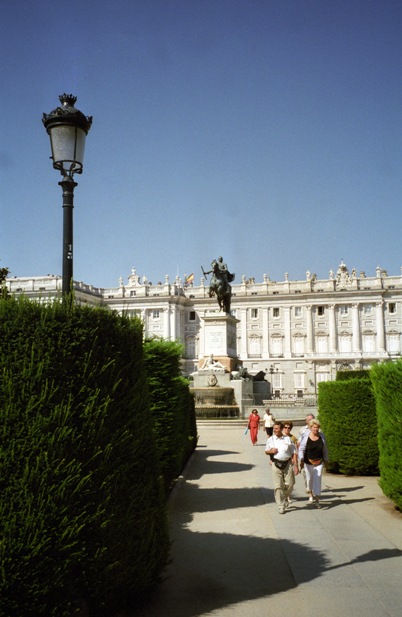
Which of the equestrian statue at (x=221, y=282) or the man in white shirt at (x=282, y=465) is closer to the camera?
the man in white shirt at (x=282, y=465)

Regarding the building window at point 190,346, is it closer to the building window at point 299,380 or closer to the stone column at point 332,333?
the building window at point 299,380

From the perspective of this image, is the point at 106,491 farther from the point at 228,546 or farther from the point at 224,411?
the point at 224,411

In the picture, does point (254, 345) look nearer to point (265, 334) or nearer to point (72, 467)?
point (265, 334)

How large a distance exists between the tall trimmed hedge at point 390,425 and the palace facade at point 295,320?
7806 cm

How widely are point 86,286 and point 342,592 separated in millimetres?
94332

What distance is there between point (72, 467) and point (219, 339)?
2711cm

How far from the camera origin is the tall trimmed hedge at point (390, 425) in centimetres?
870

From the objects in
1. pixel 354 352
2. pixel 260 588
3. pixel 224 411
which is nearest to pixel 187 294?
pixel 354 352

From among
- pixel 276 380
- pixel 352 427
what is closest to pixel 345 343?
pixel 276 380

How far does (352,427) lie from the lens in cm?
1302

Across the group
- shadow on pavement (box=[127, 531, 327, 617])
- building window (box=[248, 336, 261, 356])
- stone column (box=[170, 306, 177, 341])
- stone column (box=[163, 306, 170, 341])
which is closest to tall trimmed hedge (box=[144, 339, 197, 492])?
shadow on pavement (box=[127, 531, 327, 617])

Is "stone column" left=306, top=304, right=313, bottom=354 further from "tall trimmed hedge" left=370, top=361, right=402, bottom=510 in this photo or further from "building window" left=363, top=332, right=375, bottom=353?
"tall trimmed hedge" left=370, top=361, right=402, bottom=510

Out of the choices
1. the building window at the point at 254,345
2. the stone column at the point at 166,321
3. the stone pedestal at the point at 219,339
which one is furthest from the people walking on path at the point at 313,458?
the stone column at the point at 166,321

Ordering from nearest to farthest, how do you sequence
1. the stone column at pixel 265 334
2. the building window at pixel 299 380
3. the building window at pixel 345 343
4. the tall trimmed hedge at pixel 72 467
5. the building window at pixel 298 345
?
the tall trimmed hedge at pixel 72 467 → the building window at pixel 299 380 → the building window at pixel 345 343 → the building window at pixel 298 345 → the stone column at pixel 265 334
